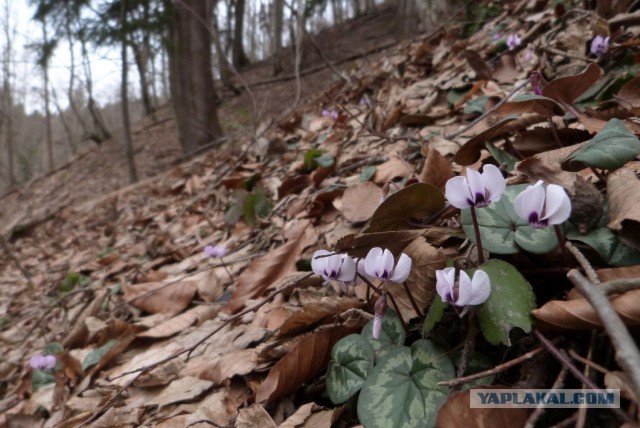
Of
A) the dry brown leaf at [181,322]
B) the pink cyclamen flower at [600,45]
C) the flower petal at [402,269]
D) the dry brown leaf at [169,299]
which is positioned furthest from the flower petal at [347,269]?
the pink cyclamen flower at [600,45]

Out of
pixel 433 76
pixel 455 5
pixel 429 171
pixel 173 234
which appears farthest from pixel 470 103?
pixel 455 5

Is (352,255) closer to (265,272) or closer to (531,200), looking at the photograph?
(531,200)

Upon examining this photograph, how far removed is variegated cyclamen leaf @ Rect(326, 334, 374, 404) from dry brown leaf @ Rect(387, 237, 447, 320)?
102 mm

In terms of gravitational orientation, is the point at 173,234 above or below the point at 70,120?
below

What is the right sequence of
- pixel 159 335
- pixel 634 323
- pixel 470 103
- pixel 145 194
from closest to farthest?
pixel 634 323 < pixel 159 335 < pixel 470 103 < pixel 145 194

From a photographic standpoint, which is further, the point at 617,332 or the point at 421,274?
the point at 421,274

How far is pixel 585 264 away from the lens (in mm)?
597

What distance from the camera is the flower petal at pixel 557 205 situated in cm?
56

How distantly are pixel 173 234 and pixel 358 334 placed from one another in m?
2.31

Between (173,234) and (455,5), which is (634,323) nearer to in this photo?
(173,234)

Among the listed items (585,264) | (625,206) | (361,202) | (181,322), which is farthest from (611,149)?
(181,322)

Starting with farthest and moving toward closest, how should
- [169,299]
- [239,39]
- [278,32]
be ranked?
[239,39], [278,32], [169,299]

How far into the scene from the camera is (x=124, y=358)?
1.51m

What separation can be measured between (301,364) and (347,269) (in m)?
0.23
